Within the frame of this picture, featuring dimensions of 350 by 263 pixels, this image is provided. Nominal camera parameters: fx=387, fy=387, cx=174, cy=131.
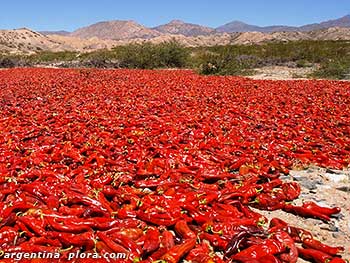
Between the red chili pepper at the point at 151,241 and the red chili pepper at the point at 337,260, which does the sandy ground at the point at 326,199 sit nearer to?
the red chili pepper at the point at 337,260

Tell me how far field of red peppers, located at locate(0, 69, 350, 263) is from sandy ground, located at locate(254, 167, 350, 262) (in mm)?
146

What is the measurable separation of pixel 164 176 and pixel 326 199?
249cm

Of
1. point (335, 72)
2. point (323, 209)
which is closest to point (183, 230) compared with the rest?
point (323, 209)

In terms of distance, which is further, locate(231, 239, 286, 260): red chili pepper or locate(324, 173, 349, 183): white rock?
locate(324, 173, 349, 183): white rock

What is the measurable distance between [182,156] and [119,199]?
2055 mm

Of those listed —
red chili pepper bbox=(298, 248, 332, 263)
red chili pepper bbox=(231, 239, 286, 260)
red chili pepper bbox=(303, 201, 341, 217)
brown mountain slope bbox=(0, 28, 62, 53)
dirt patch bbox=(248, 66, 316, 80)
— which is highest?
brown mountain slope bbox=(0, 28, 62, 53)

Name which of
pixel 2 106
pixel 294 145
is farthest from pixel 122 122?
pixel 2 106

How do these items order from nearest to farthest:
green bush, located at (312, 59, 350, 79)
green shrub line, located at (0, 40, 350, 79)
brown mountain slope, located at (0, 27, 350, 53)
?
1. green bush, located at (312, 59, 350, 79)
2. green shrub line, located at (0, 40, 350, 79)
3. brown mountain slope, located at (0, 27, 350, 53)

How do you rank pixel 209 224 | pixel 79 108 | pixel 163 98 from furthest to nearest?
pixel 163 98 < pixel 79 108 < pixel 209 224

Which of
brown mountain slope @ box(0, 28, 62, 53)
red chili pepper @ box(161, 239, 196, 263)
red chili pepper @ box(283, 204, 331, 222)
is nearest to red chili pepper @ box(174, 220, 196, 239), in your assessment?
red chili pepper @ box(161, 239, 196, 263)

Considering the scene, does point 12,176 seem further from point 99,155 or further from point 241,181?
point 241,181

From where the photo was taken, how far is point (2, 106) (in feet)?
40.7

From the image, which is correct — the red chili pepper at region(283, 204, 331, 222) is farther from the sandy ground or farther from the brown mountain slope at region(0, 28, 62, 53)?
the brown mountain slope at region(0, 28, 62, 53)

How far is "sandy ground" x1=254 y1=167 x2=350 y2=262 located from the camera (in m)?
4.85
